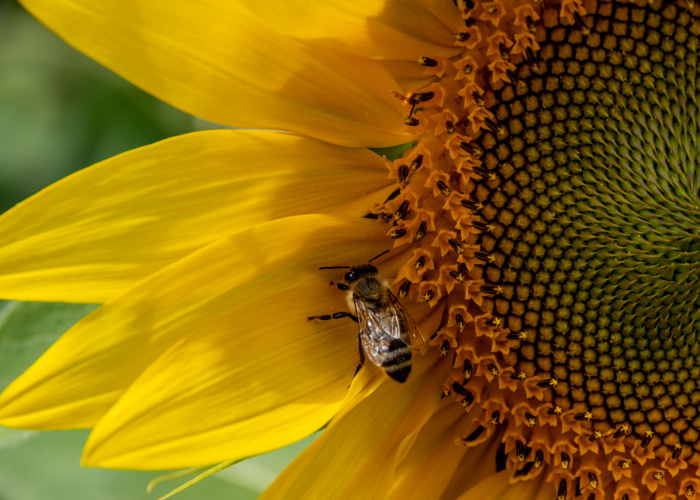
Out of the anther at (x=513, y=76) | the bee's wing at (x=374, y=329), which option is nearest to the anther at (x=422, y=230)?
the bee's wing at (x=374, y=329)

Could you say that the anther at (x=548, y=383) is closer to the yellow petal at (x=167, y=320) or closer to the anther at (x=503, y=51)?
the yellow petal at (x=167, y=320)

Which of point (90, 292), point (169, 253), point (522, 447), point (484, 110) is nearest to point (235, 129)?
point (169, 253)

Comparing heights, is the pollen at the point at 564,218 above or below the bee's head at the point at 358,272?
above

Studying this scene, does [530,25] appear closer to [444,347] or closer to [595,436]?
[444,347]

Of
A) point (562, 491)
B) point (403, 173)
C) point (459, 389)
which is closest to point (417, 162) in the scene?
point (403, 173)

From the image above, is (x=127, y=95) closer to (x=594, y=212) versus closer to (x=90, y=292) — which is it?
(x=90, y=292)
